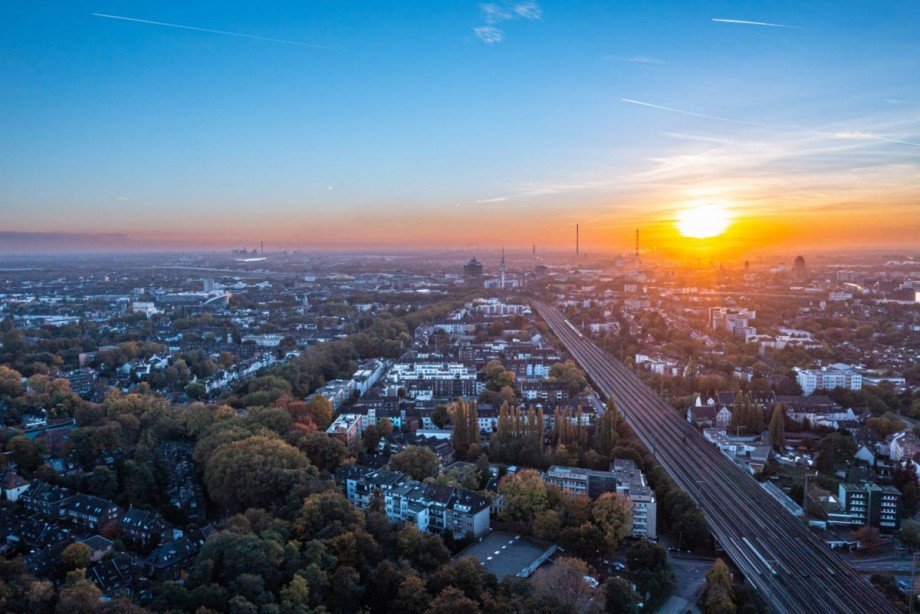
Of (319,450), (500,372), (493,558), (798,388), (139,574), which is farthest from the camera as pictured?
A: (500,372)

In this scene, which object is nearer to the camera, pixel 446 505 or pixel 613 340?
pixel 446 505

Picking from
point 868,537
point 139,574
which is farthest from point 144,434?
point 868,537

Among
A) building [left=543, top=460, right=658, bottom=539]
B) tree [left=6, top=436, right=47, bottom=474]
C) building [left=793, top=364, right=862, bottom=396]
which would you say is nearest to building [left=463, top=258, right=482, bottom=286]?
building [left=793, top=364, right=862, bottom=396]

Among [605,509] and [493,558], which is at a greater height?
[605,509]

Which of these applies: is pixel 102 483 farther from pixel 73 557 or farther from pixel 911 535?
pixel 911 535

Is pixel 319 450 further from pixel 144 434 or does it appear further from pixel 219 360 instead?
pixel 219 360

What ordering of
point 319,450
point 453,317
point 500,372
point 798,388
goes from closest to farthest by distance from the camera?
point 319,450, point 798,388, point 500,372, point 453,317
